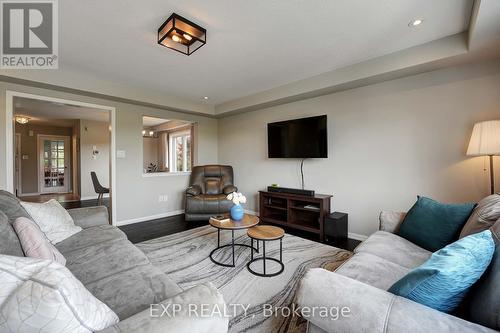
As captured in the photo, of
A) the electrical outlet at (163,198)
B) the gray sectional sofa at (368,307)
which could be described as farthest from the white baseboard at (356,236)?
the electrical outlet at (163,198)

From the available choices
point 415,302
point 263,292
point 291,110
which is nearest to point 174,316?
point 415,302

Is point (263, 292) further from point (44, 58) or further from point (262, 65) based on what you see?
point (44, 58)

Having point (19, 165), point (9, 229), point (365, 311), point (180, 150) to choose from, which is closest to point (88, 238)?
point (9, 229)

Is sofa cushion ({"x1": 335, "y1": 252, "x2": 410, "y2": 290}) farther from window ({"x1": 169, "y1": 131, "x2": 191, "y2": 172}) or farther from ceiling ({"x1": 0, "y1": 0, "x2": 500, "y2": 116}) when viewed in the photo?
window ({"x1": 169, "y1": 131, "x2": 191, "y2": 172})

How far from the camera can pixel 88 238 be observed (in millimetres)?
1927

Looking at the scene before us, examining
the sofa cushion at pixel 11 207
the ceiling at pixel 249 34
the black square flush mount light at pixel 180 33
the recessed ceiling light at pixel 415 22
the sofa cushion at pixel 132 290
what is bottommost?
the sofa cushion at pixel 132 290

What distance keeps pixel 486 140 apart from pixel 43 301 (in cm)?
319

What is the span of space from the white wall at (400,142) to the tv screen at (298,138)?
0.20 meters

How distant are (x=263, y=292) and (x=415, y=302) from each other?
127 cm

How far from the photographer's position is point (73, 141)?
7258 mm

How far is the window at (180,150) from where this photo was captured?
7359mm

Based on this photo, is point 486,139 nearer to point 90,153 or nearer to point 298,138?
point 298,138

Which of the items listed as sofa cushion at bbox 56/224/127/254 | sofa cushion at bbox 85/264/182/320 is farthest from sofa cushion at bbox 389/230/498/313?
sofa cushion at bbox 56/224/127/254

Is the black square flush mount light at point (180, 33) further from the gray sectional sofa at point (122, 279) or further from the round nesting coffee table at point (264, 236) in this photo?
the round nesting coffee table at point (264, 236)
